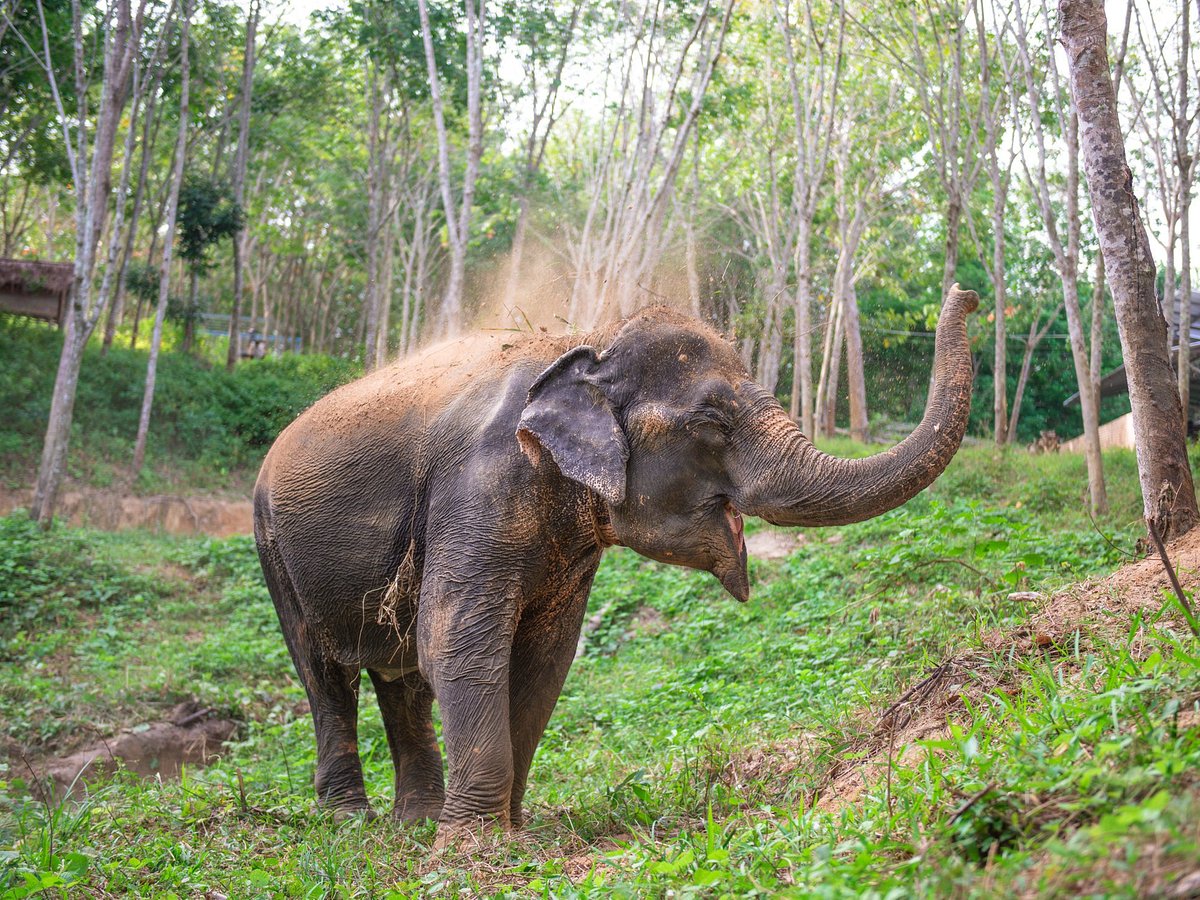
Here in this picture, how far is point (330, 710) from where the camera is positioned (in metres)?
6.30

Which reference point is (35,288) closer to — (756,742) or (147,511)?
(147,511)

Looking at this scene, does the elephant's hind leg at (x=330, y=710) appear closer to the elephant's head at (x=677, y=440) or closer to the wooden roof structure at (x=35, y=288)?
the elephant's head at (x=677, y=440)

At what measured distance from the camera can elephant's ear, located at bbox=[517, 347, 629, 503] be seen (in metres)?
4.62

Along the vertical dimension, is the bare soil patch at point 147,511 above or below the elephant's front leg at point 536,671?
below

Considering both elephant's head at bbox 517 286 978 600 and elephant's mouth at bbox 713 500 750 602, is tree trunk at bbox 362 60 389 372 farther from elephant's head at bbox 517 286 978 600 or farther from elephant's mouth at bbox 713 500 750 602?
elephant's mouth at bbox 713 500 750 602

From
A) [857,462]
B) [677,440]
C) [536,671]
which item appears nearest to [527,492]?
[677,440]

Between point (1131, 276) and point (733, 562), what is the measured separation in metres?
2.52

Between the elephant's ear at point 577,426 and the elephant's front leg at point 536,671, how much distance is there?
0.88 meters

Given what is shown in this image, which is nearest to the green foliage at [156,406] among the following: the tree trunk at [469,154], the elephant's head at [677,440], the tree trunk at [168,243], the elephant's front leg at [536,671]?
the tree trunk at [168,243]

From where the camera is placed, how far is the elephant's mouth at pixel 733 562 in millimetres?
4676

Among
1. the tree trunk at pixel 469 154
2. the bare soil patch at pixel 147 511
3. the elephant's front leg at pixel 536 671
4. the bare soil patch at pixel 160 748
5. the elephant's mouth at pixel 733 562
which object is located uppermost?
the tree trunk at pixel 469 154

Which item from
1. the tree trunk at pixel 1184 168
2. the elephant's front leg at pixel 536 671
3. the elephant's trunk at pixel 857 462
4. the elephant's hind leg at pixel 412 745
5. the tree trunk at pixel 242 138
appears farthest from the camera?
the tree trunk at pixel 242 138

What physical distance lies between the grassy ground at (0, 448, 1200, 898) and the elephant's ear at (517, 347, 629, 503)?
1.31 meters

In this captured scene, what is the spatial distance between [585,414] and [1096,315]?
9783 mm
